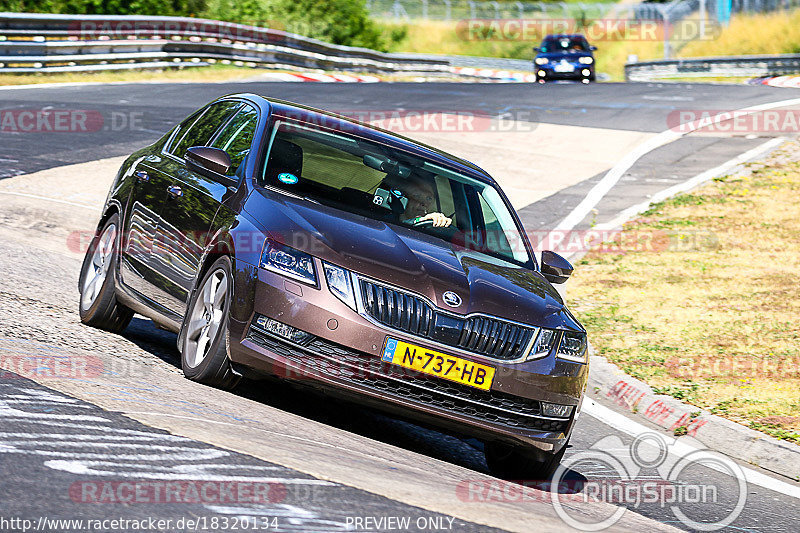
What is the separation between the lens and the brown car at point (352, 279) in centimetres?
594

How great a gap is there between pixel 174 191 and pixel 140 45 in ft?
72.6

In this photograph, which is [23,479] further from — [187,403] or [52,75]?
[52,75]

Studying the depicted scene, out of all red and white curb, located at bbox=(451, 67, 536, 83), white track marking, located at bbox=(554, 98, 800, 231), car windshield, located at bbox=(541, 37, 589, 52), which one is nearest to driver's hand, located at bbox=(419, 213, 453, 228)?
white track marking, located at bbox=(554, 98, 800, 231)

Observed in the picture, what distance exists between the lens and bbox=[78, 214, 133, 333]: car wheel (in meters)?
7.79

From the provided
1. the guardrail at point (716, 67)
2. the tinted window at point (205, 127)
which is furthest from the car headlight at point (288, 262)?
the guardrail at point (716, 67)

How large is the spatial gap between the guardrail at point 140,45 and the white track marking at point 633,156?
13.0 m

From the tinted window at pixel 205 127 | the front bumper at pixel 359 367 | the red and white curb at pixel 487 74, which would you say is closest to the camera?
the front bumper at pixel 359 367

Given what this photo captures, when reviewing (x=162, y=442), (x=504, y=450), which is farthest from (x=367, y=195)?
(x=162, y=442)

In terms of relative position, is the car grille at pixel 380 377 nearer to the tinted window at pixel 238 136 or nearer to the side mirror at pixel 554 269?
the tinted window at pixel 238 136

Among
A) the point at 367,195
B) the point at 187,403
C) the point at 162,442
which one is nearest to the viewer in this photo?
the point at 162,442

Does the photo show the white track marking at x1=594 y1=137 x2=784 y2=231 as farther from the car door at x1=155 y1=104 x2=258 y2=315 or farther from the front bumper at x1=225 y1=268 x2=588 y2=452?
the front bumper at x1=225 y1=268 x2=588 y2=452

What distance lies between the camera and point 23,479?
4.28 m

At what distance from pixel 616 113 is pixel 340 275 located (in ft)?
63.2

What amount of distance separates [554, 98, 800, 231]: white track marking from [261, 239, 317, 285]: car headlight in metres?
9.03
